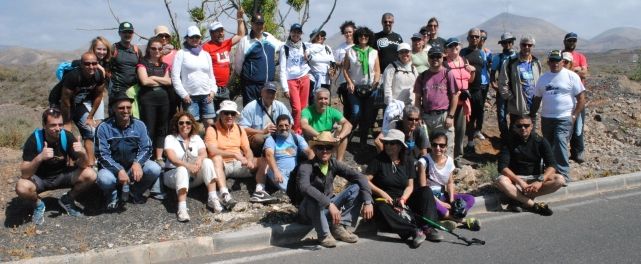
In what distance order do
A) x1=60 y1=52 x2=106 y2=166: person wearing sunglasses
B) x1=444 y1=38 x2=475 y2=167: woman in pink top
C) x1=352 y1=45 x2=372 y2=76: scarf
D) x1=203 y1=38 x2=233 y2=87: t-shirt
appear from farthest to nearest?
x1=352 y1=45 x2=372 y2=76: scarf → x1=444 y1=38 x2=475 y2=167: woman in pink top → x1=203 y1=38 x2=233 y2=87: t-shirt → x1=60 y1=52 x2=106 y2=166: person wearing sunglasses

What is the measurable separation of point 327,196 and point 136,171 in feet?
7.07

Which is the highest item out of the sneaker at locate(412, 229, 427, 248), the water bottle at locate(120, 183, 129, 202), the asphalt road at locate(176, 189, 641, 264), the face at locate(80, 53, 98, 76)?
the face at locate(80, 53, 98, 76)

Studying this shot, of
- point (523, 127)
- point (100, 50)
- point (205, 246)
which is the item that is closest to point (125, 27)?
point (100, 50)

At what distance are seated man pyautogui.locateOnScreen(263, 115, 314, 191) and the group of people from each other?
18 millimetres

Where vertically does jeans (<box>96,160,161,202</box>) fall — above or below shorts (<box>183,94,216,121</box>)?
below

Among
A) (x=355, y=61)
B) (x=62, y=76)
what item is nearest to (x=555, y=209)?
(x=355, y=61)

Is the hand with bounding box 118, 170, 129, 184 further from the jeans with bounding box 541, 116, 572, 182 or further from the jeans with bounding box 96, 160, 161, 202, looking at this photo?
the jeans with bounding box 541, 116, 572, 182

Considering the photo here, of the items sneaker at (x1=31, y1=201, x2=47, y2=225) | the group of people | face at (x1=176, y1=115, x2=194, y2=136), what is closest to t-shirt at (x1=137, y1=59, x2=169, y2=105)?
the group of people

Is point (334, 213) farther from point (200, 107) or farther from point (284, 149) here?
point (200, 107)

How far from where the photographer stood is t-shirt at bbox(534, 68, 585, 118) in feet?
29.1

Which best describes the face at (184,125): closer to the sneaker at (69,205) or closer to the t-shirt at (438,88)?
the sneaker at (69,205)

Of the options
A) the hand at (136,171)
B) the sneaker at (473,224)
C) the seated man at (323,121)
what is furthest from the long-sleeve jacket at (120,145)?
the sneaker at (473,224)

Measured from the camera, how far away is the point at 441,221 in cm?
690

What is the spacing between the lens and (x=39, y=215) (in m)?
6.43
